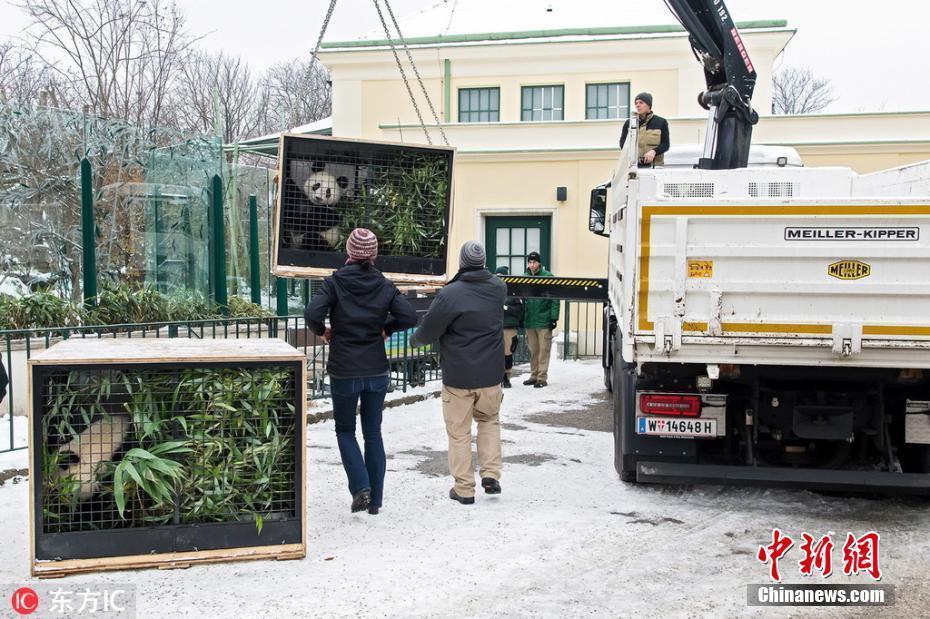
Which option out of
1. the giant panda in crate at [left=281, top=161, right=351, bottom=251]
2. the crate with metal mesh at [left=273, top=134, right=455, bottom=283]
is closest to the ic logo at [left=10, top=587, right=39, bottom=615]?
the crate with metal mesh at [left=273, top=134, right=455, bottom=283]

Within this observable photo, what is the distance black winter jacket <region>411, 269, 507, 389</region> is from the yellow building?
8.93m

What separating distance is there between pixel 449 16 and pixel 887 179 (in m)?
16.8

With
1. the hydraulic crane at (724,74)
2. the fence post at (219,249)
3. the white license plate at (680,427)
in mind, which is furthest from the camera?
the fence post at (219,249)

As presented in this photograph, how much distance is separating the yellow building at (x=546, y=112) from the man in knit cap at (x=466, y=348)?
29.1 feet


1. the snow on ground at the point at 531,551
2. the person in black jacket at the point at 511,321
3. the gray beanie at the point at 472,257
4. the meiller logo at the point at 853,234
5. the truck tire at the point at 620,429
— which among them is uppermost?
the meiller logo at the point at 853,234

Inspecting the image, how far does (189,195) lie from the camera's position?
12.6m

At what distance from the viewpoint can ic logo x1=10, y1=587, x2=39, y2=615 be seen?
14.8ft

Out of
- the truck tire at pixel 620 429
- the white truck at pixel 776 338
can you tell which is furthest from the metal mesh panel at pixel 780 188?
the truck tire at pixel 620 429

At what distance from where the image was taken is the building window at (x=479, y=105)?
68.9 feet

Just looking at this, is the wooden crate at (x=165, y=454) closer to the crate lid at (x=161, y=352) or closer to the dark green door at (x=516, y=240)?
the crate lid at (x=161, y=352)

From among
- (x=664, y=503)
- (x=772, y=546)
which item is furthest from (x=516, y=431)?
(x=772, y=546)

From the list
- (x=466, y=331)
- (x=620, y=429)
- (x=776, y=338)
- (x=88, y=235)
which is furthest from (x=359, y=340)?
(x=88, y=235)

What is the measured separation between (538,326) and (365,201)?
5.52 m

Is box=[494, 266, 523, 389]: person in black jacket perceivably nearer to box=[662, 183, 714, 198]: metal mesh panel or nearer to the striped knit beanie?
box=[662, 183, 714, 198]: metal mesh panel
